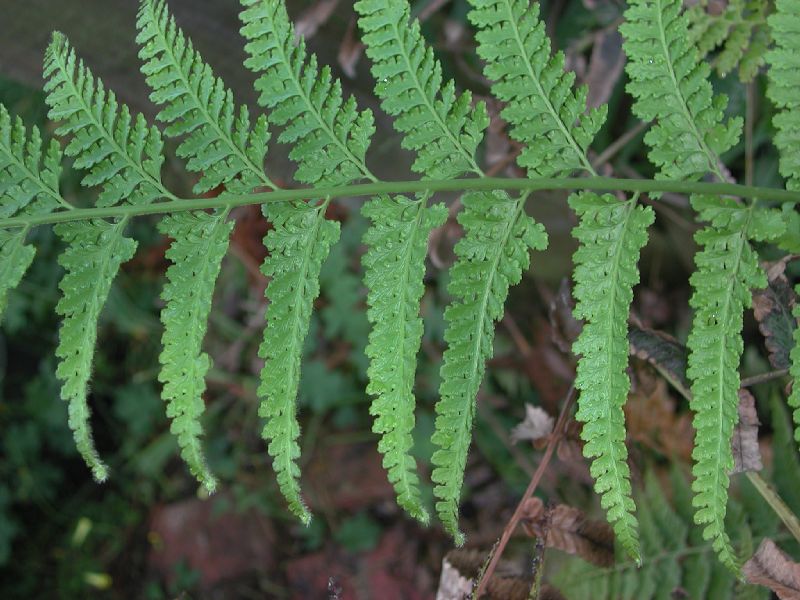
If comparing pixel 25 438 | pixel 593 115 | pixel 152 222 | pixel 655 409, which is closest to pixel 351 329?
pixel 152 222

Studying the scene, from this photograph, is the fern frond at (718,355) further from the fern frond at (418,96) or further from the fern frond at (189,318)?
the fern frond at (189,318)

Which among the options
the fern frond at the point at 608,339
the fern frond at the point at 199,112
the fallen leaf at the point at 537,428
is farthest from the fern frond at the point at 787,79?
the fern frond at the point at 199,112

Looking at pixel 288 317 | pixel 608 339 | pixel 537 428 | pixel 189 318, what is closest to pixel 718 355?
pixel 608 339

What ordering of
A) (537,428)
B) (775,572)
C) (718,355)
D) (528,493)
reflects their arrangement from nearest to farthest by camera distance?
(718,355) < (775,572) < (528,493) < (537,428)

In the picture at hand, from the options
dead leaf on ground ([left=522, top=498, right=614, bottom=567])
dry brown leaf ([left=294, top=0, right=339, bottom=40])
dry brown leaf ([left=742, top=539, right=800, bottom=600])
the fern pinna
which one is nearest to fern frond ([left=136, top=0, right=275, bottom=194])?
the fern pinna

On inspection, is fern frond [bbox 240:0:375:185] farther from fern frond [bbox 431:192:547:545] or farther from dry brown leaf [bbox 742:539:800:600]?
dry brown leaf [bbox 742:539:800:600]

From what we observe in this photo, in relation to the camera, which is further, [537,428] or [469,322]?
[537,428]

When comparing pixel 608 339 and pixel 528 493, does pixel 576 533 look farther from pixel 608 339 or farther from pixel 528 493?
pixel 608 339
